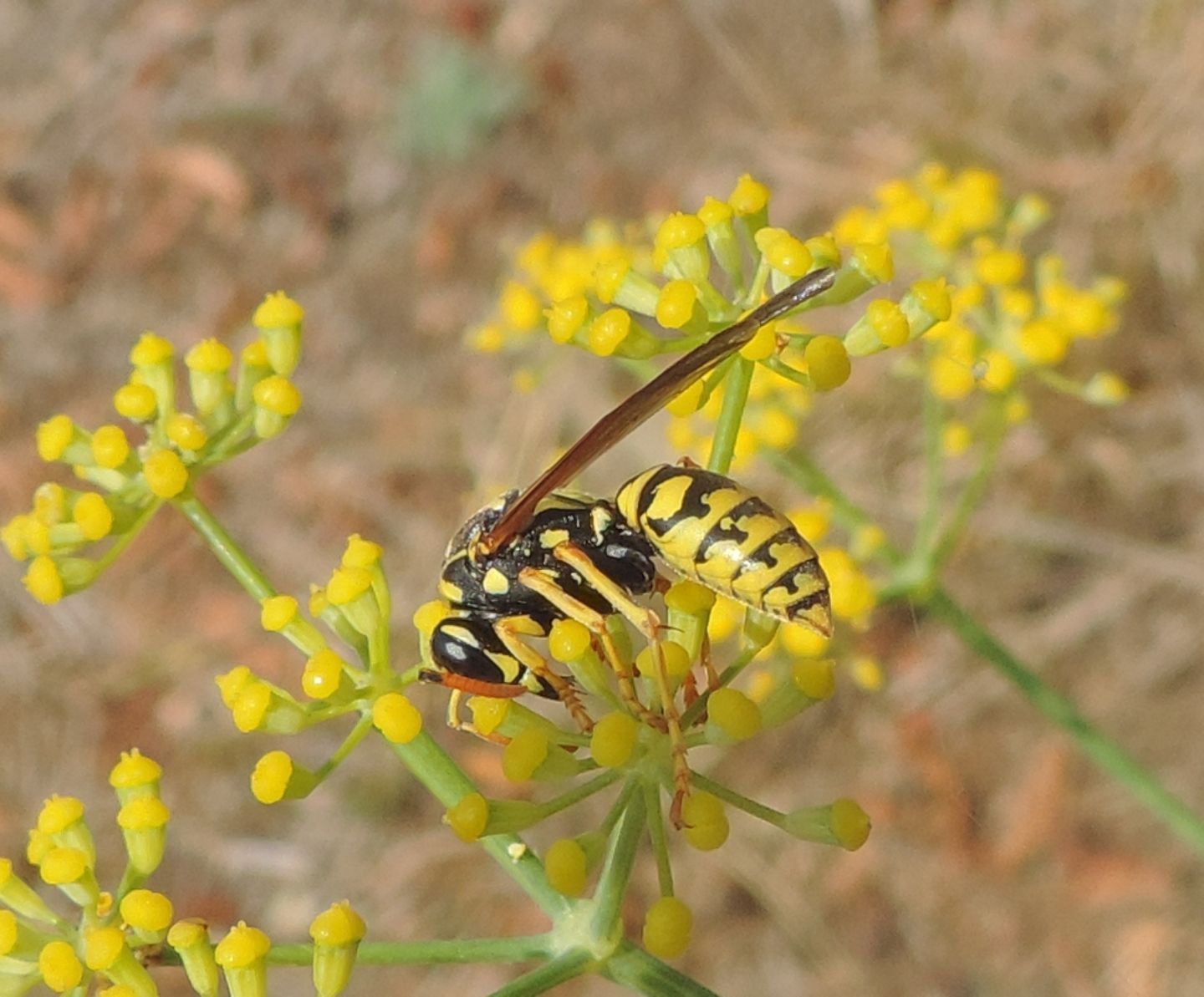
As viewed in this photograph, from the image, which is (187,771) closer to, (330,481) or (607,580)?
(330,481)

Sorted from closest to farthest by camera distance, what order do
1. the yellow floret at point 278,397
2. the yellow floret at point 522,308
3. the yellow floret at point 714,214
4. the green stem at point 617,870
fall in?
the green stem at point 617,870
the yellow floret at point 714,214
the yellow floret at point 278,397
the yellow floret at point 522,308

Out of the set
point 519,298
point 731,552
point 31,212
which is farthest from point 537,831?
point 31,212

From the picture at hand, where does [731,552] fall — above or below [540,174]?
below

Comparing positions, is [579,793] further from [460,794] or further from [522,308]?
[522,308]

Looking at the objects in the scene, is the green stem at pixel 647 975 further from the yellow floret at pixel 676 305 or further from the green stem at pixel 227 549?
the yellow floret at pixel 676 305

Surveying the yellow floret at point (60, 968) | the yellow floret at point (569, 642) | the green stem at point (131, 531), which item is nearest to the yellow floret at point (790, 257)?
the yellow floret at point (569, 642)

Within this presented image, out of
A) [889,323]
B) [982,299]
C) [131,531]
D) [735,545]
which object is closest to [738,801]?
[735,545]
